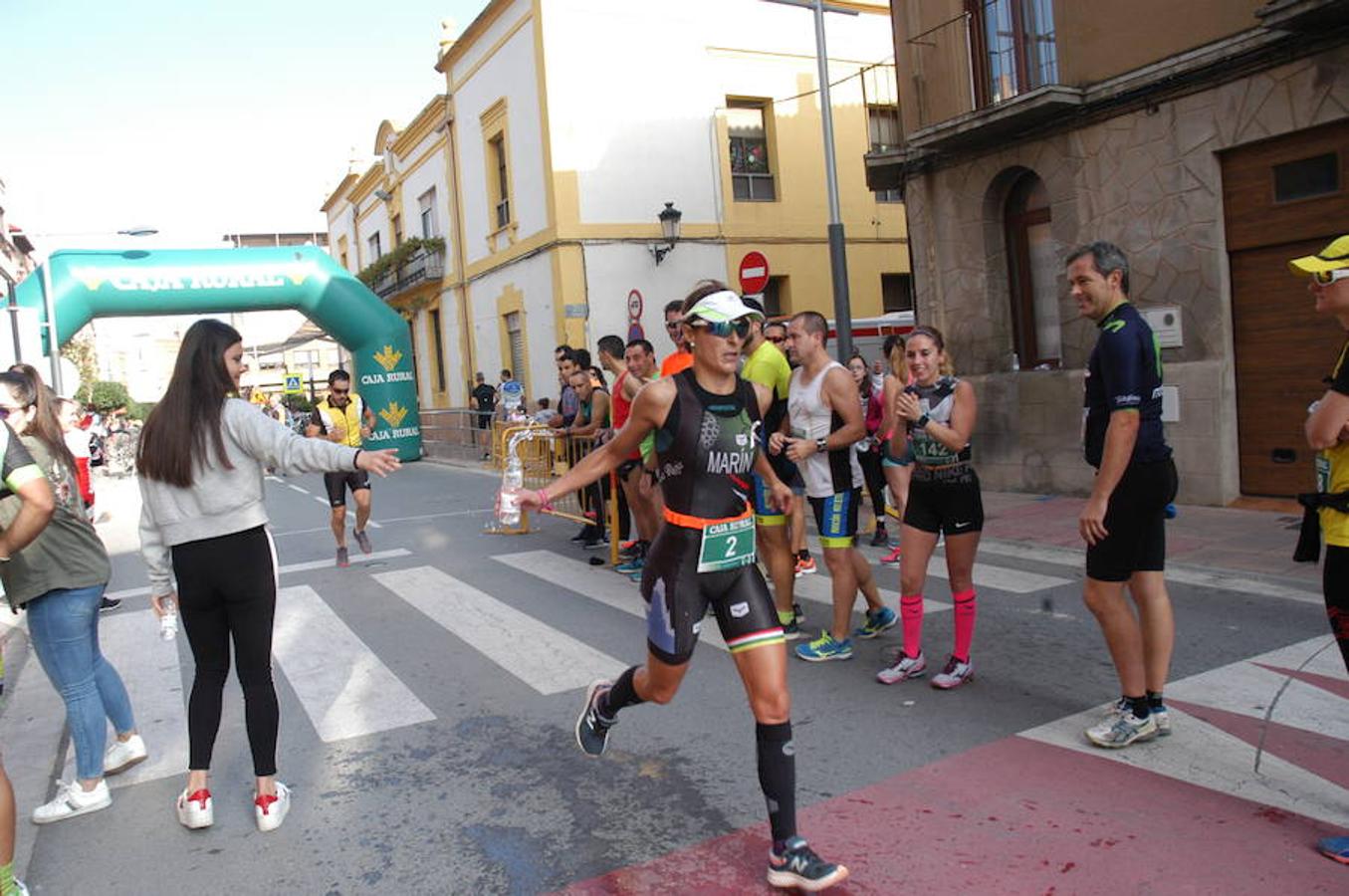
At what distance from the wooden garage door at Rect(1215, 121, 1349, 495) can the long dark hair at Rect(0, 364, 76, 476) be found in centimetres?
950

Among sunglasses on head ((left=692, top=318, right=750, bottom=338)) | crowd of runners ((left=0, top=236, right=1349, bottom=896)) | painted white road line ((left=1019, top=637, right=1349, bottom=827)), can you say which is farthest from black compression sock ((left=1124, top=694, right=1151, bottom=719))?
sunglasses on head ((left=692, top=318, right=750, bottom=338))

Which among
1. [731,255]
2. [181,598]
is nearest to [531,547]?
[181,598]

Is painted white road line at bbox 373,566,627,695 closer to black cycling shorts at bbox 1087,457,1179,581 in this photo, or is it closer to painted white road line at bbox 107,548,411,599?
painted white road line at bbox 107,548,411,599

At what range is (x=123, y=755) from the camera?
15.4 ft

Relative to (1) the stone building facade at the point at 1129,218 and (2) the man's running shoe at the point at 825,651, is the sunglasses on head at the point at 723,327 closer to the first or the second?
(2) the man's running shoe at the point at 825,651

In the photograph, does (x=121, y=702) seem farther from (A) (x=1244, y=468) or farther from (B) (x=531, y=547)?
(A) (x=1244, y=468)

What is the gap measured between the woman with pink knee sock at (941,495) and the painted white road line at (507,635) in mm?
1721

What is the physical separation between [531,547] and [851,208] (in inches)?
606

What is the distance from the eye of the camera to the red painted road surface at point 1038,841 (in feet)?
10.5

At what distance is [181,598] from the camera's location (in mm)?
3891

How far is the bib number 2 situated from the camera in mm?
3533

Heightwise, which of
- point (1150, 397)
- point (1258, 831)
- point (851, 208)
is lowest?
point (1258, 831)

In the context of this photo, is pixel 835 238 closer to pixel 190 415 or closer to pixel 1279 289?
pixel 1279 289

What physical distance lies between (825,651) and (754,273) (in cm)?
835
